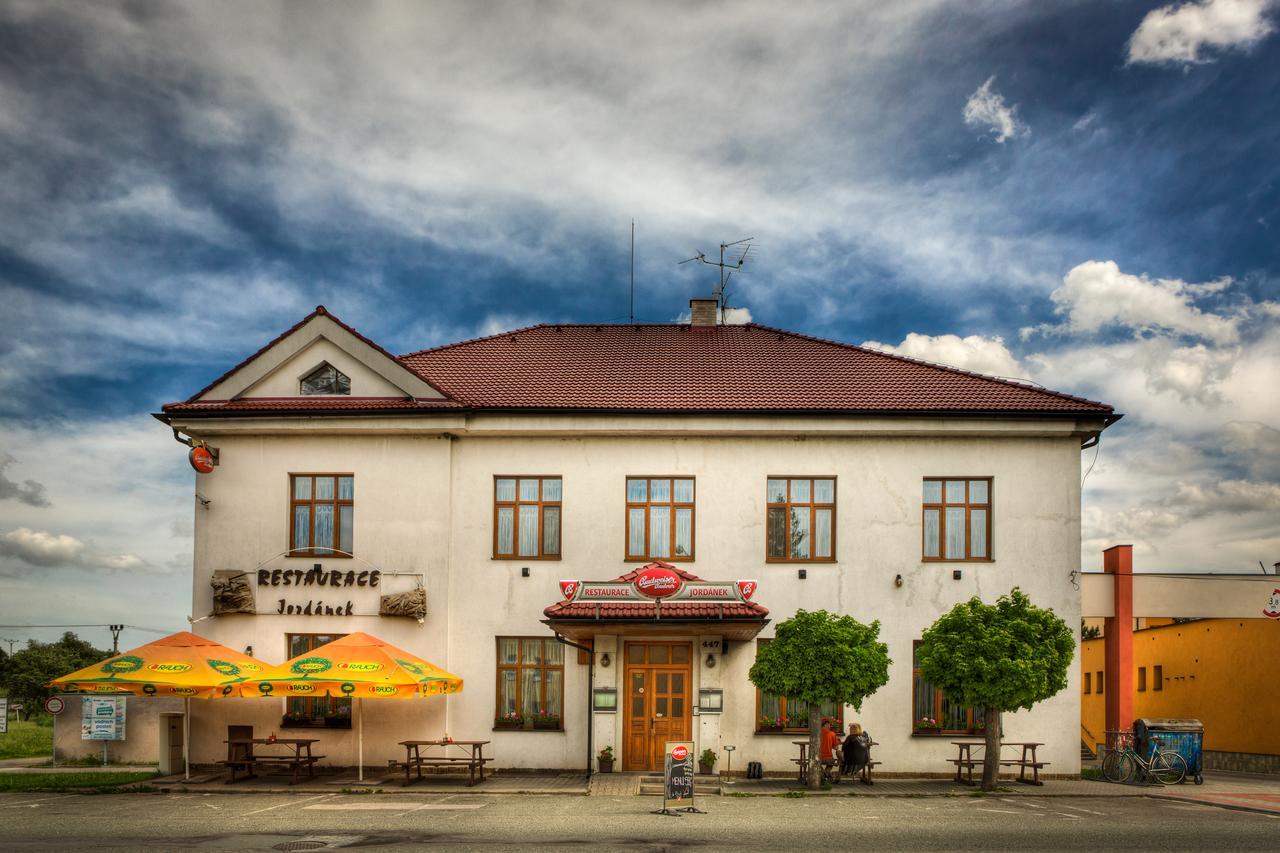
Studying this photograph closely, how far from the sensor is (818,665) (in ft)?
65.8

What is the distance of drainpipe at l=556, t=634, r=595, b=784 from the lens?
22.1 m

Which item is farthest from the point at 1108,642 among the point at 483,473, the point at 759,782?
the point at 483,473

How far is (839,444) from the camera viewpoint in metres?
24.0

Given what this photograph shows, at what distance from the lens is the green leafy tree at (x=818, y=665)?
20000 mm

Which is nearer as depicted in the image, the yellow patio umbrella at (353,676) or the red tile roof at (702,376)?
the yellow patio umbrella at (353,676)

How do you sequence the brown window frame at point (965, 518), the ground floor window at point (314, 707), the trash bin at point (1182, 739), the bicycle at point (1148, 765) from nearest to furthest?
the bicycle at point (1148, 765), the trash bin at point (1182, 739), the ground floor window at point (314, 707), the brown window frame at point (965, 518)

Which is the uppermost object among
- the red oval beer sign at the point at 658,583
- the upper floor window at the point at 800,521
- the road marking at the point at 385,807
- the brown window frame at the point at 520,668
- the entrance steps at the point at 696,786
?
the upper floor window at the point at 800,521

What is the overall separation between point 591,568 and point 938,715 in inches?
325

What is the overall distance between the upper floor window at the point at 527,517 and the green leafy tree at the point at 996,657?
842cm

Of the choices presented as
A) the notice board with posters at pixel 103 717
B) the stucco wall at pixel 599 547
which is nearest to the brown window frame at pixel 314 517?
the stucco wall at pixel 599 547

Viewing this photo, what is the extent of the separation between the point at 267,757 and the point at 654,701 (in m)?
8.24

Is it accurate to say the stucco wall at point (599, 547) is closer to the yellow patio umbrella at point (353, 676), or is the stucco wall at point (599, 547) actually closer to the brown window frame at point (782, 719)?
the brown window frame at point (782, 719)

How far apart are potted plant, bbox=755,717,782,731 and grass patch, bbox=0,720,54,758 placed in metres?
18.6

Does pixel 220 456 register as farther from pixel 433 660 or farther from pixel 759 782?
pixel 759 782
